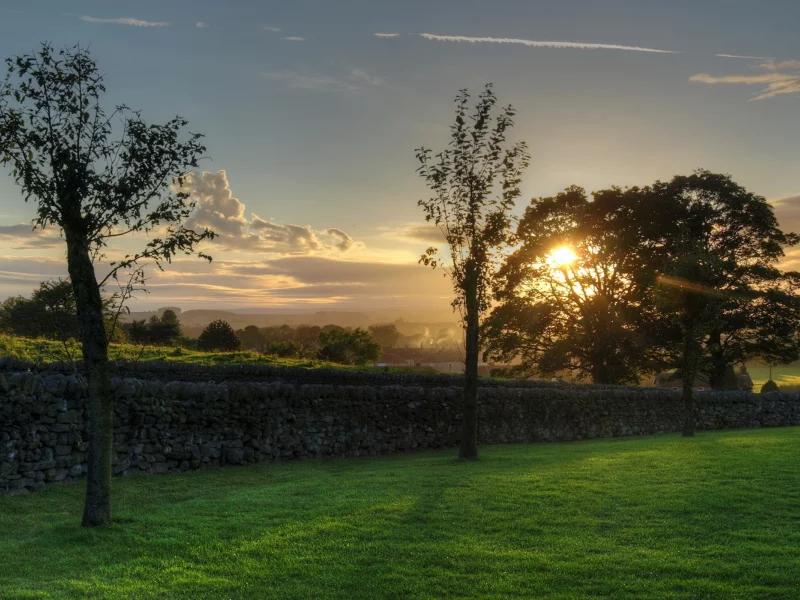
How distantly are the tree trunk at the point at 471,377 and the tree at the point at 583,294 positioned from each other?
23765 millimetres

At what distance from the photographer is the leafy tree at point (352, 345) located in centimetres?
5708

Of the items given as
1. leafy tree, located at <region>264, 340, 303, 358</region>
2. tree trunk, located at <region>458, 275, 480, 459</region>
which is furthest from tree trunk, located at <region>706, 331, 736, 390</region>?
tree trunk, located at <region>458, 275, 480, 459</region>

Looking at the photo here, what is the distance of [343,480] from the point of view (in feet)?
45.8

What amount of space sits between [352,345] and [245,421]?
4239 centimetres

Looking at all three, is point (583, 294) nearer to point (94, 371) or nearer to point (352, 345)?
point (352, 345)

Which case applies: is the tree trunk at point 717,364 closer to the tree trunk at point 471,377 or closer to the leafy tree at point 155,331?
the tree trunk at point 471,377

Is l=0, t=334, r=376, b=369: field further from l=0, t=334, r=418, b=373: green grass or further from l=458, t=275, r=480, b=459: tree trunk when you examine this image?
l=458, t=275, r=480, b=459: tree trunk

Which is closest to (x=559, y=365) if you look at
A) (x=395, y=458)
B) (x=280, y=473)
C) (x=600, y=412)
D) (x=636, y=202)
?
(x=636, y=202)

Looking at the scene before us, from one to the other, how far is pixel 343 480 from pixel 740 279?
35832 millimetres

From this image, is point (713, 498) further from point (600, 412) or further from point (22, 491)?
point (600, 412)

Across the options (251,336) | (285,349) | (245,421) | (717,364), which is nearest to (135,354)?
(245,421)

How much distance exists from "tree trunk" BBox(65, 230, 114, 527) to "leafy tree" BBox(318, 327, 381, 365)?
1788 inches

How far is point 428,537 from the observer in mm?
9070

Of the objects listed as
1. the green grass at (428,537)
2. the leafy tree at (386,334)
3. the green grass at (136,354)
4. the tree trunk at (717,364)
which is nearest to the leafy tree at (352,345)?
the green grass at (136,354)
